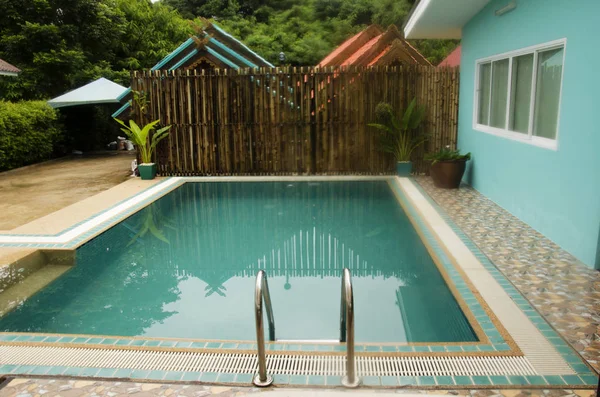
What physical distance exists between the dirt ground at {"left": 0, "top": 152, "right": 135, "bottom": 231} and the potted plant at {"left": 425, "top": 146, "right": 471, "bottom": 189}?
6.85 metres

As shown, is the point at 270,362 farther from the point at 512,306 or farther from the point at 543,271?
→ the point at 543,271

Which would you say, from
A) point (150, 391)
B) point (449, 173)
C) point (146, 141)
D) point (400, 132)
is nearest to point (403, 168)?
point (400, 132)

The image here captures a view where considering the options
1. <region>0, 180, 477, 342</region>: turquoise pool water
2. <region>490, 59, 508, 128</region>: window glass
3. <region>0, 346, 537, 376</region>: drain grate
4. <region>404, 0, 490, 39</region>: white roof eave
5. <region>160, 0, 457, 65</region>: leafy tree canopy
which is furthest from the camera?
<region>160, 0, 457, 65</region>: leafy tree canopy

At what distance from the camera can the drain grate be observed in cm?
345

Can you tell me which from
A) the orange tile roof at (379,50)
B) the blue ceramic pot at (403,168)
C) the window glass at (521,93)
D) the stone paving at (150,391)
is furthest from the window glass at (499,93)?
the stone paving at (150,391)

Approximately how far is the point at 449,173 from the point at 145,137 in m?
6.70

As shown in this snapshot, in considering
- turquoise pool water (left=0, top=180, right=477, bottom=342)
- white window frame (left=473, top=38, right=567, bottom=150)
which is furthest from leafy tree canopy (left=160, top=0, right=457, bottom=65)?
turquoise pool water (left=0, top=180, right=477, bottom=342)

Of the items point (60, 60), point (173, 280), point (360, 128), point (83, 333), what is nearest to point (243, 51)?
point (360, 128)

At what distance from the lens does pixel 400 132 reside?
11.2 metres

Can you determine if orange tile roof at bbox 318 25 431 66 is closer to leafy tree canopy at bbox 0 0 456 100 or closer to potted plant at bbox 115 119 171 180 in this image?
potted plant at bbox 115 119 171 180

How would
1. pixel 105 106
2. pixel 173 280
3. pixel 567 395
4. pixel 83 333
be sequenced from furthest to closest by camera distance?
1. pixel 105 106
2. pixel 173 280
3. pixel 83 333
4. pixel 567 395

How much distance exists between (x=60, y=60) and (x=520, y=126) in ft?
59.9

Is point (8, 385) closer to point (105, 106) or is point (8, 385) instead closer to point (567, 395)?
point (567, 395)

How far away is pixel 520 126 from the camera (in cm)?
748
